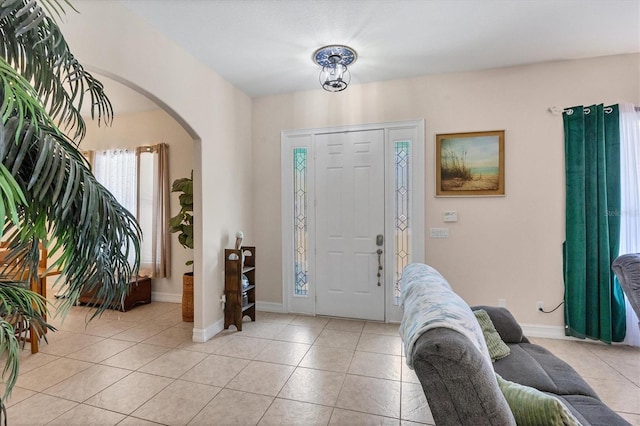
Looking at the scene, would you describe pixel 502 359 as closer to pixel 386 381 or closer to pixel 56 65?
pixel 386 381

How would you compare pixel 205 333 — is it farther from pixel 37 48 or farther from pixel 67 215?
pixel 37 48

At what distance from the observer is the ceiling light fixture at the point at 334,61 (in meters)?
2.85

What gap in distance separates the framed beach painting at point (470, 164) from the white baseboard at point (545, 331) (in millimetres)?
1429

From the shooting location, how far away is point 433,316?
1057 mm

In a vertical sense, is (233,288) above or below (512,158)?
below

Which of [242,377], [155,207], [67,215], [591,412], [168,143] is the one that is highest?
[168,143]

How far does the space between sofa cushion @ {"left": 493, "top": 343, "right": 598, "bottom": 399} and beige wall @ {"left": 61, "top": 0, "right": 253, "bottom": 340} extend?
2681 mm

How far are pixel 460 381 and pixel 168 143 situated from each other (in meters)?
4.64

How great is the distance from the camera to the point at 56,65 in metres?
1.18

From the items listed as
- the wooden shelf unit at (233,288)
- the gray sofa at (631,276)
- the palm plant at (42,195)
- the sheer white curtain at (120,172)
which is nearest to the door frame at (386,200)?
the wooden shelf unit at (233,288)

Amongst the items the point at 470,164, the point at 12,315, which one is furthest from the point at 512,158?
the point at 12,315

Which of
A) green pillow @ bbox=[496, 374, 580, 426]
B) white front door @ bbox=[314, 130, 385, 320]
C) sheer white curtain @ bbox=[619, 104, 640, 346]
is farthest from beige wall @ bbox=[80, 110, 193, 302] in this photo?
sheer white curtain @ bbox=[619, 104, 640, 346]

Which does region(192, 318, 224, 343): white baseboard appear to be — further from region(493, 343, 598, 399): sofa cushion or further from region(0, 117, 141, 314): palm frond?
region(493, 343, 598, 399): sofa cushion

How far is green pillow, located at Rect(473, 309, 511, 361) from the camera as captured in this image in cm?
177
